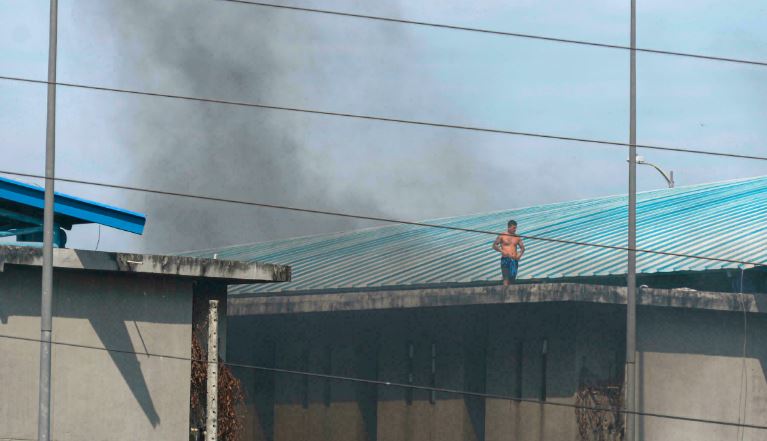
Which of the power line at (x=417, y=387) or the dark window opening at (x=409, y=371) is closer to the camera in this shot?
the power line at (x=417, y=387)

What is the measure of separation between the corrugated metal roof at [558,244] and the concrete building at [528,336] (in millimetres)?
82

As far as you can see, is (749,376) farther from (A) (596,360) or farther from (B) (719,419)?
(A) (596,360)

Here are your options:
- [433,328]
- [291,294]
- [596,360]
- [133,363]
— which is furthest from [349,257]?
[133,363]

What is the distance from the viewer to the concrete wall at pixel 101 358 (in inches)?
628

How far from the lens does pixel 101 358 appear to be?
1634 cm

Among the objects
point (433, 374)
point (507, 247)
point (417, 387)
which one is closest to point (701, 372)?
point (507, 247)

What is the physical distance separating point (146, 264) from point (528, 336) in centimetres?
1021

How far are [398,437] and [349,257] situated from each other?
9.26 meters

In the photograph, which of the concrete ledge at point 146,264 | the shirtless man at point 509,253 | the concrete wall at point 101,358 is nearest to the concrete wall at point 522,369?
the shirtless man at point 509,253

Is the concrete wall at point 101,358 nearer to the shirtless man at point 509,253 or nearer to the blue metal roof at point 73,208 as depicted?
the blue metal roof at point 73,208

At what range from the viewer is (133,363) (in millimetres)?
16547

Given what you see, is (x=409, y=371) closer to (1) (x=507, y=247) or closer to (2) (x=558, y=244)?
(1) (x=507, y=247)

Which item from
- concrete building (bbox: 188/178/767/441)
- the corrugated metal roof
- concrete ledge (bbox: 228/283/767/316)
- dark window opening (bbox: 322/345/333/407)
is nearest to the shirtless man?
concrete building (bbox: 188/178/767/441)

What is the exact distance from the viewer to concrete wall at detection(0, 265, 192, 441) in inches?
628
